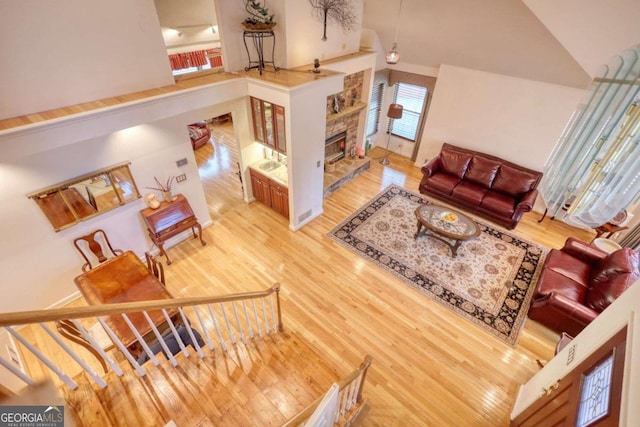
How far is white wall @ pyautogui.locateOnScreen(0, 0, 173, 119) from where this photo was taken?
293 cm

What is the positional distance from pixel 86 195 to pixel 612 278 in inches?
272

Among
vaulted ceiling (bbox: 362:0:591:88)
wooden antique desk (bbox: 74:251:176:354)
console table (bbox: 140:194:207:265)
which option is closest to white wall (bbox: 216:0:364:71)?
vaulted ceiling (bbox: 362:0:591:88)

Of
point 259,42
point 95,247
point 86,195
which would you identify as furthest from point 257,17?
point 95,247

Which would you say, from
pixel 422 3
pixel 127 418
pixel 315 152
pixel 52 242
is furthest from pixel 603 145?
pixel 52 242

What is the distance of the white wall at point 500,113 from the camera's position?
5.49 metres

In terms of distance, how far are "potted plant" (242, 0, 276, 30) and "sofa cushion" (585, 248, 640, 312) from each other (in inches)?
224

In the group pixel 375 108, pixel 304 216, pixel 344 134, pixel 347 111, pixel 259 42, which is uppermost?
pixel 259 42

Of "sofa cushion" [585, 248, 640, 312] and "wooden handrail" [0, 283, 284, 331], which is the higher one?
"wooden handrail" [0, 283, 284, 331]

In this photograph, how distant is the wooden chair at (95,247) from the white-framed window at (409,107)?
22.9 feet

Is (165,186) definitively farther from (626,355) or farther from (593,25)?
(593,25)

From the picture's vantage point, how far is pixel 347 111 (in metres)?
6.57

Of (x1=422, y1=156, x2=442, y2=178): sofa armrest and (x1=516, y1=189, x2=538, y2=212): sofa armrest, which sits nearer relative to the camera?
(x1=516, y1=189, x2=538, y2=212): sofa armrest

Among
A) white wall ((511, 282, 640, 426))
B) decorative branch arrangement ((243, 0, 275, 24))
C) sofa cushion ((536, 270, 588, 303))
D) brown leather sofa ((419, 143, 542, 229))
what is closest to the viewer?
white wall ((511, 282, 640, 426))

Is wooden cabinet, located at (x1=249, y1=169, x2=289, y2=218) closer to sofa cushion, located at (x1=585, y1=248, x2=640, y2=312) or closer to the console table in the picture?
the console table
